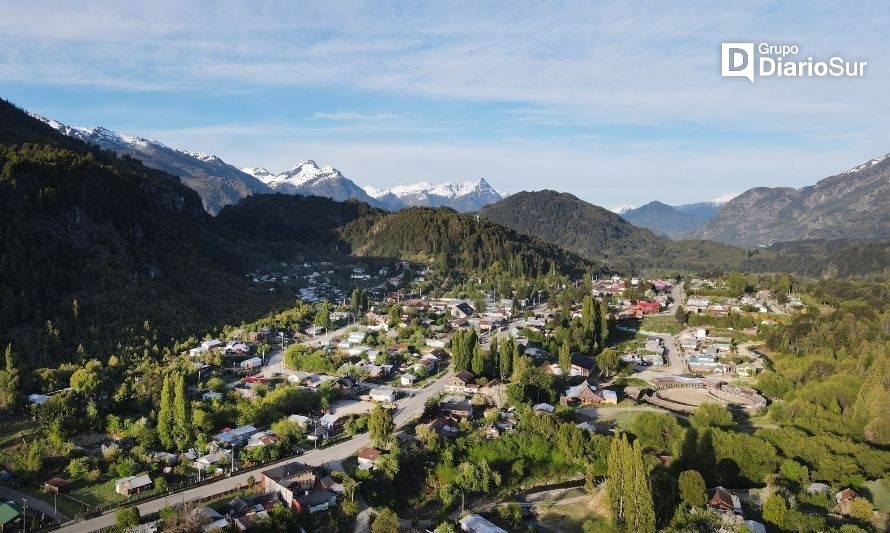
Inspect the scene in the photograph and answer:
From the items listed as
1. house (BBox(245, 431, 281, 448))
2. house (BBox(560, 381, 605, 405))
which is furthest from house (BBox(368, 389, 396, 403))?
house (BBox(560, 381, 605, 405))

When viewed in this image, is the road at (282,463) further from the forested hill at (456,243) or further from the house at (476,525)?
the forested hill at (456,243)

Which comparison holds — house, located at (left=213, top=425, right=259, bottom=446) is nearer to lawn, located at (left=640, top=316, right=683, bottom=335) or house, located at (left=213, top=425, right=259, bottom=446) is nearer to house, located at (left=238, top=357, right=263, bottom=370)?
house, located at (left=238, top=357, right=263, bottom=370)

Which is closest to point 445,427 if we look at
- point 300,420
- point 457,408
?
point 457,408

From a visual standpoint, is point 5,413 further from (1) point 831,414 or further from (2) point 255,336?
(1) point 831,414

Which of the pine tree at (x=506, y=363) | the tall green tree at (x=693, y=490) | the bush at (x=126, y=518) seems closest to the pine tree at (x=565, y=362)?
the pine tree at (x=506, y=363)

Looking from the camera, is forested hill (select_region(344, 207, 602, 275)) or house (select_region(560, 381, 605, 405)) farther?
forested hill (select_region(344, 207, 602, 275))

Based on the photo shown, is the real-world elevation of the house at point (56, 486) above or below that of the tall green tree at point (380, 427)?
below
